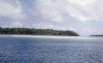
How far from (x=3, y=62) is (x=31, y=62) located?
16.4 ft

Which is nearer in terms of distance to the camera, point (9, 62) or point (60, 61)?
point (9, 62)

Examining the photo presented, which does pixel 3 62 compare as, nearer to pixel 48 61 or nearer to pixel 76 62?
pixel 48 61

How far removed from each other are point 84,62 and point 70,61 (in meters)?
2.70

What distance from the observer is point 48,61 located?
4722cm

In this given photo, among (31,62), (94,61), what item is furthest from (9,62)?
(94,61)

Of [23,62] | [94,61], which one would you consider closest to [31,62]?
[23,62]

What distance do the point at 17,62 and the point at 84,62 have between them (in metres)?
12.4

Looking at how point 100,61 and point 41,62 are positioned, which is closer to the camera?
point 41,62

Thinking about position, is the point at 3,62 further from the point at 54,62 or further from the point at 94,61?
the point at 94,61

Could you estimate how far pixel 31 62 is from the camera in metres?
45.9

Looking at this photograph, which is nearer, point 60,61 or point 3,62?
point 3,62

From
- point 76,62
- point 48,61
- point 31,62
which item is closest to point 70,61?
point 76,62

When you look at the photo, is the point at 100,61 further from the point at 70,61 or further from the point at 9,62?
the point at 9,62

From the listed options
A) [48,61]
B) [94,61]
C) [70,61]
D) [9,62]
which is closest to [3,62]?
[9,62]
